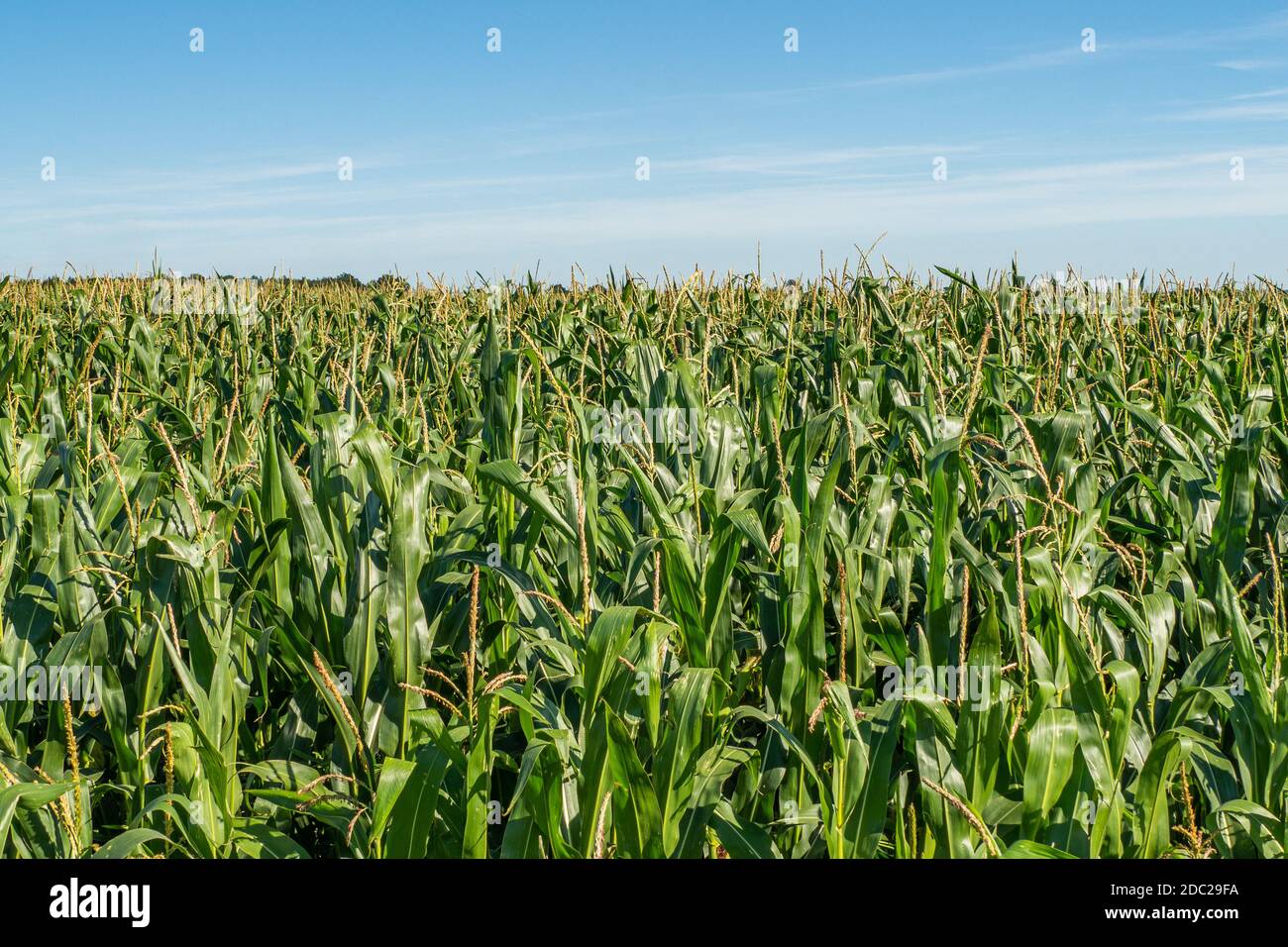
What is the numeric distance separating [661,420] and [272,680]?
1.84 metres

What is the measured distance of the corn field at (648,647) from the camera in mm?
2172

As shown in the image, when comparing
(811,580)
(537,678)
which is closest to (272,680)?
(537,678)

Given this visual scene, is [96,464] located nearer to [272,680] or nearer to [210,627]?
[272,680]

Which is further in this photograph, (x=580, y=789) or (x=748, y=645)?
(x=748, y=645)

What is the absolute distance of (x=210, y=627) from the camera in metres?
2.71

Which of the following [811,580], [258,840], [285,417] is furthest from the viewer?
[285,417]

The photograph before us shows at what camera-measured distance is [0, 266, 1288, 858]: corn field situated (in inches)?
85.5

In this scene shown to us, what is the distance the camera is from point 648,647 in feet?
7.43

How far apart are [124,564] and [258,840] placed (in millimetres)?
1292
